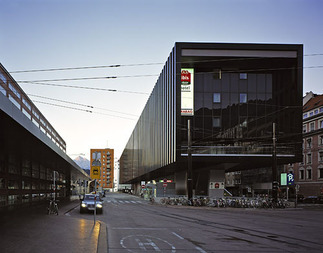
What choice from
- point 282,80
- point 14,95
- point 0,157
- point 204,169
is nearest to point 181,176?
point 204,169

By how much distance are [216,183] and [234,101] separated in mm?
11386

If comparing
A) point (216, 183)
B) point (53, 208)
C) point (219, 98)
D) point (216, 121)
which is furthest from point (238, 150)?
point (53, 208)

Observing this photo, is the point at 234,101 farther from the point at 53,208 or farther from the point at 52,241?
the point at 52,241

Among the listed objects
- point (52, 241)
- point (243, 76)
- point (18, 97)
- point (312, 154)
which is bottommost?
point (52, 241)

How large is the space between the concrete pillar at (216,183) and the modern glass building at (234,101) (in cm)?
318

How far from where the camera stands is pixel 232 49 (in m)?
46.8

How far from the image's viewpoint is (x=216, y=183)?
5341 cm

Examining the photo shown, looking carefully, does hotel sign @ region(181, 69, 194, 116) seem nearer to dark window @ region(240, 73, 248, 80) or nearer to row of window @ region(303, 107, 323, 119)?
dark window @ region(240, 73, 248, 80)

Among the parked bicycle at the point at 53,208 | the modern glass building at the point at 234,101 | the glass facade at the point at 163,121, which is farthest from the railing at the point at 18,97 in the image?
the parked bicycle at the point at 53,208

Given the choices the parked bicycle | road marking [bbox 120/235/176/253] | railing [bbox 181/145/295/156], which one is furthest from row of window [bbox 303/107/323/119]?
road marking [bbox 120/235/176/253]

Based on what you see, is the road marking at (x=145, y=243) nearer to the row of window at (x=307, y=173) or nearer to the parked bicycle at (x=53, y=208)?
the parked bicycle at (x=53, y=208)

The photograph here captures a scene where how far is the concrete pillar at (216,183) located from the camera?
2063 inches

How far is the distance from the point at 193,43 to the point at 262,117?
12.5 m

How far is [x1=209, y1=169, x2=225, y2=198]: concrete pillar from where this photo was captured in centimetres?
5241
